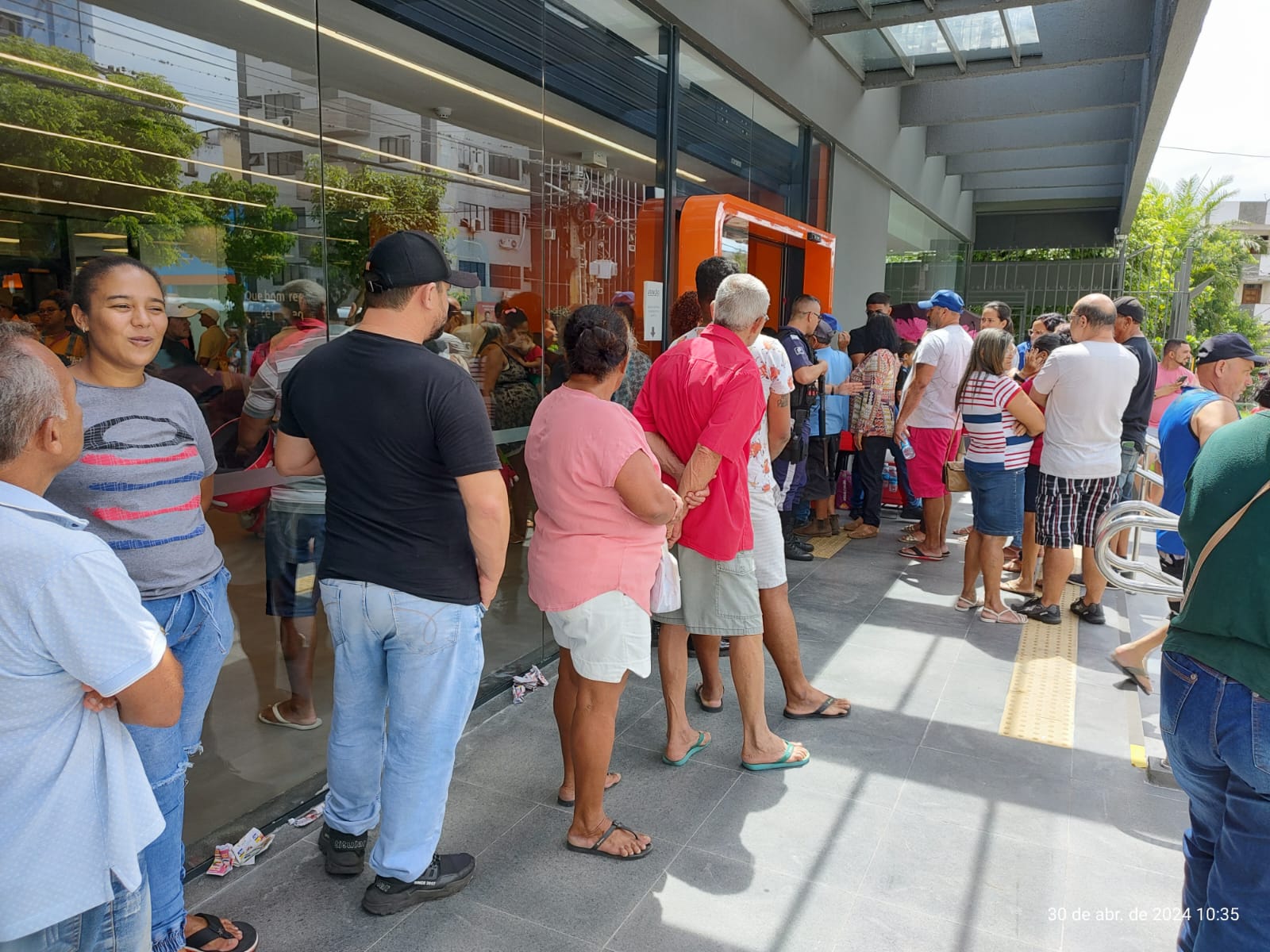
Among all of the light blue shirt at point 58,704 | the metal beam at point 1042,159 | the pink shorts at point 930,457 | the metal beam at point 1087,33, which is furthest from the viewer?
the metal beam at point 1042,159

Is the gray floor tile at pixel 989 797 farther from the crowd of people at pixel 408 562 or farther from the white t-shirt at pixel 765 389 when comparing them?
the white t-shirt at pixel 765 389

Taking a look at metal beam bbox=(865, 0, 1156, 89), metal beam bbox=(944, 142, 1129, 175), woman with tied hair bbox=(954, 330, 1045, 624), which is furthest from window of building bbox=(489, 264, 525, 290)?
metal beam bbox=(944, 142, 1129, 175)

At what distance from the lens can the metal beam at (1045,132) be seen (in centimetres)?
1045

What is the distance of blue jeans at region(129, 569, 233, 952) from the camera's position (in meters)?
2.07

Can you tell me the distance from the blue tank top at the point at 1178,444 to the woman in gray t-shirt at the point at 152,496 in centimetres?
350

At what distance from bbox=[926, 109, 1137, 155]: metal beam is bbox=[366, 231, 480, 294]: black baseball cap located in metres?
10.0

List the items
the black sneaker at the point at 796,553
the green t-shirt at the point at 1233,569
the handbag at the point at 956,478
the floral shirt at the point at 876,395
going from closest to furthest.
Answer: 1. the green t-shirt at the point at 1233,569
2. the handbag at the point at 956,478
3. the black sneaker at the point at 796,553
4. the floral shirt at the point at 876,395

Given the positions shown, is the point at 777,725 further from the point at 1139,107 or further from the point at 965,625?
the point at 1139,107

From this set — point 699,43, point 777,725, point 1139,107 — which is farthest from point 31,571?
point 1139,107

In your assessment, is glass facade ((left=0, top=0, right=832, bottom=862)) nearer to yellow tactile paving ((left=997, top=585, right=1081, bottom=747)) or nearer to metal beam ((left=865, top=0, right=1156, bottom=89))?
yellow tactile paving ((left=997, top=585, right=1081, bottom=747))

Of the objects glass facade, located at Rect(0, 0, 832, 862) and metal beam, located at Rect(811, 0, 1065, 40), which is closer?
glass facade, located at Rect(0, 0, 832, 862)

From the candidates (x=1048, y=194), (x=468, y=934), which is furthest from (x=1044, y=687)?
(x=1048, y=194)

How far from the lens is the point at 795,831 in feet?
9.69

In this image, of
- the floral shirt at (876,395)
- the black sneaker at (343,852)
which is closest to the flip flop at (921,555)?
the floral shirt at (876,395)
